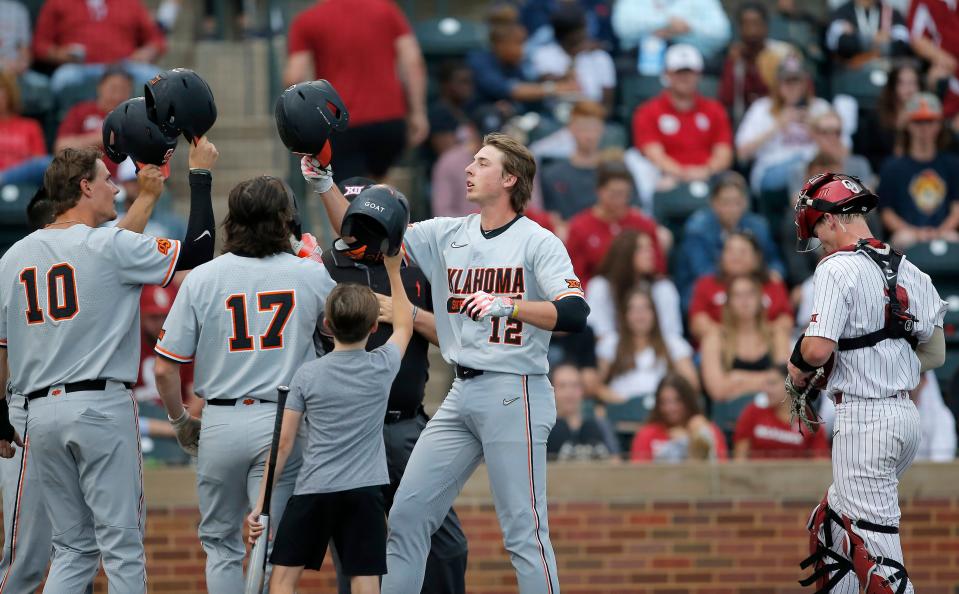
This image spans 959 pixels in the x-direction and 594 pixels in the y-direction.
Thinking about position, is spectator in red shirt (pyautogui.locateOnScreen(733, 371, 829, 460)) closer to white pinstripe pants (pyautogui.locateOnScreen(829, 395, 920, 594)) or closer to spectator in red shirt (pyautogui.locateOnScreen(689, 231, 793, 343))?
spectator in red shirt (pyautogui.locateOnScreen(689, 231, 793, 343))

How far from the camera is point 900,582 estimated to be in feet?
18.4

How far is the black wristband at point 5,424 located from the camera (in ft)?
19.1

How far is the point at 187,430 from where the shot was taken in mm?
5789

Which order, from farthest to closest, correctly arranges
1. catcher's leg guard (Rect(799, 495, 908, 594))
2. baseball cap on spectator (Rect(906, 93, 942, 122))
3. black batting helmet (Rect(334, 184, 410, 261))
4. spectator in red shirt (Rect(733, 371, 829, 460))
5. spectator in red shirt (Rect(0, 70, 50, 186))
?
baseball cap on spectator (Rect(906, 93, 942, 122)) < spectator in red shirt (Rect(0, 70, 50, 186)) < spectator in red shirt (Rect(733, 371, 829, 460)) < catcher's leg guard (Rect(799, 495, 908, 594)) < black batting helmet (Rect(334, 184, 410, 261))

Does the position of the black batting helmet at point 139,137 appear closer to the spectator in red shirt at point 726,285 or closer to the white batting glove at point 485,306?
the white batting glove at point 485,306

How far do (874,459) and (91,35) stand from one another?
7.50 m

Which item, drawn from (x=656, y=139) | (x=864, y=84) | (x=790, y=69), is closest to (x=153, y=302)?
(x=656, y=139)

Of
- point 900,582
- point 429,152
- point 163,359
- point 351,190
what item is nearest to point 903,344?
point 900,582

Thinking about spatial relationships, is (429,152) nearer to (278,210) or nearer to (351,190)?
(351,190)

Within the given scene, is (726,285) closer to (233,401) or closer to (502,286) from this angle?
(502,286)

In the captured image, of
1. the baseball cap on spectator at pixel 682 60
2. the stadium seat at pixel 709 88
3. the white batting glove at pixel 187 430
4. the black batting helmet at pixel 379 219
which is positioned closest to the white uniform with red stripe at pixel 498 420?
the black batting helmet at pixel 379 219

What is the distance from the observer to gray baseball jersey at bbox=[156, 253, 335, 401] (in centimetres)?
549

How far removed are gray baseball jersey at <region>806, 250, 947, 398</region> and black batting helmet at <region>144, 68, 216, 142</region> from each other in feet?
8.62

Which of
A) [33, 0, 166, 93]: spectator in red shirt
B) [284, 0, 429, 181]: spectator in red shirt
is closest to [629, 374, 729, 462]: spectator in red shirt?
[284, 0, 429, 181]: spectator in red shirt
